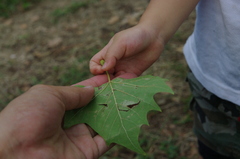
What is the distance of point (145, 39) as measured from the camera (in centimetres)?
133

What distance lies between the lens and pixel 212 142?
1483 mm

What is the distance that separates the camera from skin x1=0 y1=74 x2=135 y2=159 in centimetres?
91

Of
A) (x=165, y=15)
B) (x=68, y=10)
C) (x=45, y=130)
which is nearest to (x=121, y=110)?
(x=45, y=130)

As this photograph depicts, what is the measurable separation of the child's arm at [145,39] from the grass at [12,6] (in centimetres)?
292

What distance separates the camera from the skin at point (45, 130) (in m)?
0.91

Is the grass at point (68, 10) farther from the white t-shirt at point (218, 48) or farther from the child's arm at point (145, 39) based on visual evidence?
the white t-shirt at point (218, 48)

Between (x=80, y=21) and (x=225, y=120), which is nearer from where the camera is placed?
(x=225, y=120)

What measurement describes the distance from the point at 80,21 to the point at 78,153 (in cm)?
256

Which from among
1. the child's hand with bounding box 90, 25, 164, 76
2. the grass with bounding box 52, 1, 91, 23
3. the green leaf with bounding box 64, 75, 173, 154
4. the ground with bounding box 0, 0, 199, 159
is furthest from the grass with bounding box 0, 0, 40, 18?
the green leaf with bounding box 64, 75, 173, 154

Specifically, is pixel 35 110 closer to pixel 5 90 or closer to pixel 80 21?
pixel 5 90

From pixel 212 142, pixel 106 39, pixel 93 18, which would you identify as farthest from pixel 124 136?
pixel 93 18

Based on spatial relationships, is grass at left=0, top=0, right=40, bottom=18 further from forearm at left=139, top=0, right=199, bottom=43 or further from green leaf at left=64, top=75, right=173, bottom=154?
green leaf at left=64, top=75, right=173, bottom=154

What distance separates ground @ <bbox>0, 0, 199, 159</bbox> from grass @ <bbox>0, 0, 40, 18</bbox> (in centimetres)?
9

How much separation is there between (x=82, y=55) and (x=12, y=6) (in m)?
1.77
